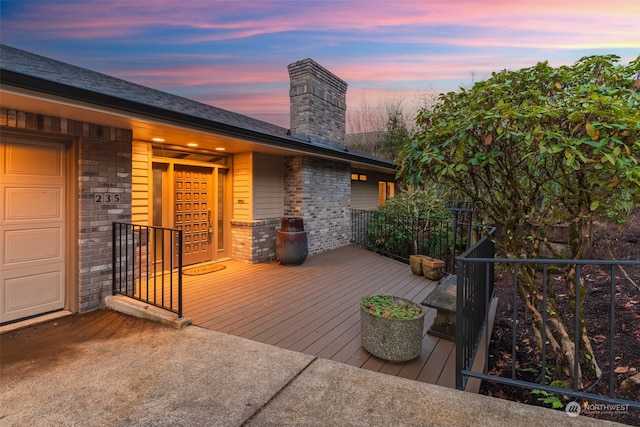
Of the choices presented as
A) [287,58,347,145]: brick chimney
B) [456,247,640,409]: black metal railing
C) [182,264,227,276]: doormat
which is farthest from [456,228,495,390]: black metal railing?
[287,58,347,145]: brick chimney

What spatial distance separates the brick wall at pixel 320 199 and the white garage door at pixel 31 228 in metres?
4.27

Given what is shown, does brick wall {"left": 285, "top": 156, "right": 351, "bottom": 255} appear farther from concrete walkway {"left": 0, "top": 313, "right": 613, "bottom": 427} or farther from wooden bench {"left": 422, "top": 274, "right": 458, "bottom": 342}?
concrete walkway {"left": 0, "top": 313, "right": 613, "bottom": 427}

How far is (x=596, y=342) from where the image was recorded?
3000 mm

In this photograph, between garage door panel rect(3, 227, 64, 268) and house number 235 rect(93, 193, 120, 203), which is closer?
garage door panel rect(3, 227, 64, 268)

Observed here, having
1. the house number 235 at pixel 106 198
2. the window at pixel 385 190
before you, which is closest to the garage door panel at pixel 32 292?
the house number 235 at pixel 106 198

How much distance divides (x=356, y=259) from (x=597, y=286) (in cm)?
417

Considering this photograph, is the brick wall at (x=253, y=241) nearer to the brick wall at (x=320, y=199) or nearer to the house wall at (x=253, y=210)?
the house wall at (x=253, y=210)

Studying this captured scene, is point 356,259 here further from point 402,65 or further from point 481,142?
point 402,65

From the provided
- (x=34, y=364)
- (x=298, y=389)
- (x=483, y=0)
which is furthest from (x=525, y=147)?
(x=34, y=364)

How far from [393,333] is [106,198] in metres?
3.85

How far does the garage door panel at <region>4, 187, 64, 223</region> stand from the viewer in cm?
331

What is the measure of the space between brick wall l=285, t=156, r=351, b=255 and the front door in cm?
185

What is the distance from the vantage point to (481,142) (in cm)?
244

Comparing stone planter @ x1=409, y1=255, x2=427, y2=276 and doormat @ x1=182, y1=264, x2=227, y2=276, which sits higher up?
stone planter @ x1=409, y1=255, x2=427, y2=276
